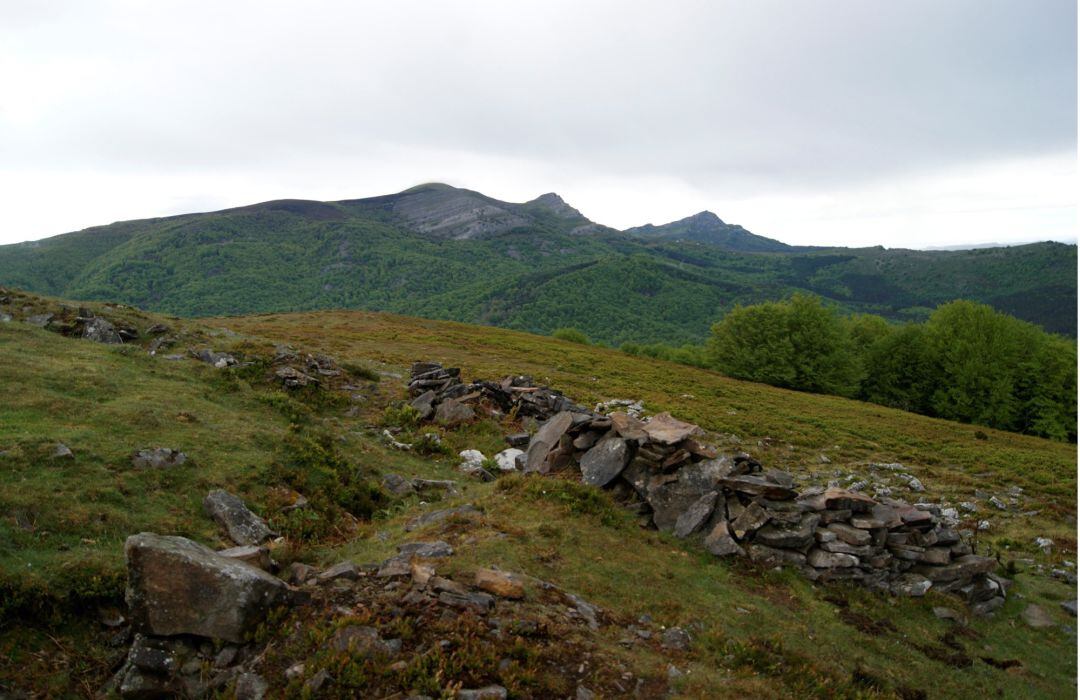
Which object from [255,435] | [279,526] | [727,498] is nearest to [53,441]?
[255,435]

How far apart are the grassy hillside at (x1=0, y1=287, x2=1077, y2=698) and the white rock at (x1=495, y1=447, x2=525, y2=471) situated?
148cm

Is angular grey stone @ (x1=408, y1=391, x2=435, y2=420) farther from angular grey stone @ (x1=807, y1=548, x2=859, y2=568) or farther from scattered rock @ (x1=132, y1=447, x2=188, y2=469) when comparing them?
angular grey stone @ (x1=807, y1=548, x2=859, y2=568)

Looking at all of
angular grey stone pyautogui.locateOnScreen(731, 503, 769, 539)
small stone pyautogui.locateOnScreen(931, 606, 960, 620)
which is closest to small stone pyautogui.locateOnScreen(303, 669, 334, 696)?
angular grey stone pyautogui.locateOnScreen(731, 503, 769, 539)

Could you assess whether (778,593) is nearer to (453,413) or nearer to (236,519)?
(236,519)

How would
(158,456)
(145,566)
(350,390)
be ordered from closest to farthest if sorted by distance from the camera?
(145,566), (158,456), (350,390)

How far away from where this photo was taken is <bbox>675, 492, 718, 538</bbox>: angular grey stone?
1445cm

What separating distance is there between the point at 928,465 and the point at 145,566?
35.4 m

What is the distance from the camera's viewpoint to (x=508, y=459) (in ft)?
69.1

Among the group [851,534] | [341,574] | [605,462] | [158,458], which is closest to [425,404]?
[605,462]

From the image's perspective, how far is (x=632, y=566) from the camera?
40.3 ft

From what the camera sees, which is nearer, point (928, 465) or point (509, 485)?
point (509, 485)

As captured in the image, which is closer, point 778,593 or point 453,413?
point 778,593

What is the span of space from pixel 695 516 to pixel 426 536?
7189 millimetres

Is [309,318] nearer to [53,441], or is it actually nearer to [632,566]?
[53,441]
